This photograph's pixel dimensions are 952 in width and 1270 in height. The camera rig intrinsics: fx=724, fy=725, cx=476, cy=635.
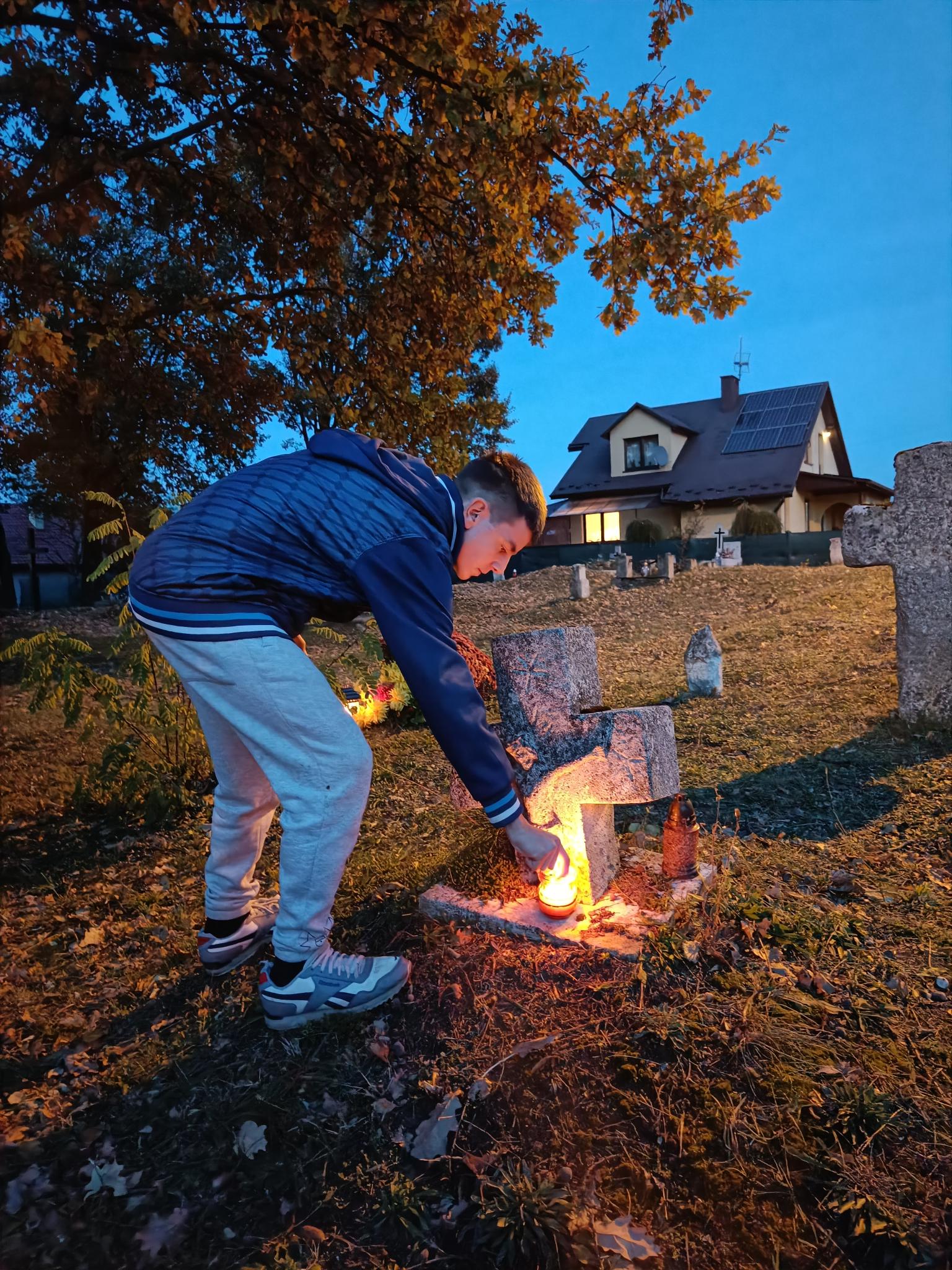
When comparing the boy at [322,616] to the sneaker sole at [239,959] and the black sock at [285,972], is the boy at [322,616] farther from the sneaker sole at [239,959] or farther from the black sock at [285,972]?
the sneaker sole at [239,959]

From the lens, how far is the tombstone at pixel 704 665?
7.10 m

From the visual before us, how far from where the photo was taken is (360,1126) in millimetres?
2092

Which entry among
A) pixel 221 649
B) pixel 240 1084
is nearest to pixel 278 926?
pixel 240 1084

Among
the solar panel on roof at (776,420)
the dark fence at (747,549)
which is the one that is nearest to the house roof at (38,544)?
the dark fence at (747,549)

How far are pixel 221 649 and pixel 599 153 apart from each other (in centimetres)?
501

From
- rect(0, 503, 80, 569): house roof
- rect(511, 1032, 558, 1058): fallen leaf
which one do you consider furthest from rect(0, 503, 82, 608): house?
rect(511, 1032, 558, 1058): fallen leaf

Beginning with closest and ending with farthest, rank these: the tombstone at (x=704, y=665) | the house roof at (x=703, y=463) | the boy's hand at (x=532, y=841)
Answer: the boy's hand at (x=532, y=841) < the tombstone at (x=704, y=665) < the house roof at (x=703, y=463)

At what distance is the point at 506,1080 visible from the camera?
2154 mm

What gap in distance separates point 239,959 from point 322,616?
4.84ft

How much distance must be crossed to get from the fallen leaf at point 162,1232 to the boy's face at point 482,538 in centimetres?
196

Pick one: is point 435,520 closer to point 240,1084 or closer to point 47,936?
point 240,1084

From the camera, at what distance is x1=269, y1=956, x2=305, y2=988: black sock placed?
2471mm

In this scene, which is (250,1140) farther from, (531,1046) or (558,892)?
(558,892)

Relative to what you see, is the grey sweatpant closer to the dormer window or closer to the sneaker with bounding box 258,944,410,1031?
the sneaker with bounding box 258,944,410,1031
